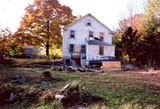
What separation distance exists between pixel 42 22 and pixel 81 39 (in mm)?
7031

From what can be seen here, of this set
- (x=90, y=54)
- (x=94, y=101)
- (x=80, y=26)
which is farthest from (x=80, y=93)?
(x=80, y=26)

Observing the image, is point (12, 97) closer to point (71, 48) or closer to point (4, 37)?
point (4, 37)

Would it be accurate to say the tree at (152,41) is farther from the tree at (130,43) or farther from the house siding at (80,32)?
the house siding at (80,32)

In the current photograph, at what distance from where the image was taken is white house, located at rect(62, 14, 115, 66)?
18.5 m

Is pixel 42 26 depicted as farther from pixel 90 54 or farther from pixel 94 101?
pixel 94 101

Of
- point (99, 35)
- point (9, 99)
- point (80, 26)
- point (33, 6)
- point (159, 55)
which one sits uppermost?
point (33, 6)

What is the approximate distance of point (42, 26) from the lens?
19812 millimetres

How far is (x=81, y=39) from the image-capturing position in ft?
65.8

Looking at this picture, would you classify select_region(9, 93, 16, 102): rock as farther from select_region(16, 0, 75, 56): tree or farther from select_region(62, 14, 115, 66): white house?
select_region(16, 0, 75, 56): tree

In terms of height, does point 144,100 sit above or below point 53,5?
below

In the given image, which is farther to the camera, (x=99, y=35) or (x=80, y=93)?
(x=99, y=35)

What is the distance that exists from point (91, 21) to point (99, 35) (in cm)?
283

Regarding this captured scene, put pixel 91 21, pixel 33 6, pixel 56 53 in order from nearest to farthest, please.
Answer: pixel 33 6 → pixel 91 21 → pixel 56 53

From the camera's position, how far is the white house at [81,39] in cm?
1853
